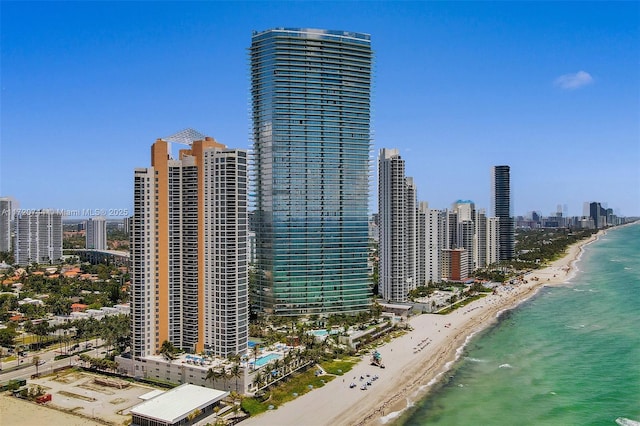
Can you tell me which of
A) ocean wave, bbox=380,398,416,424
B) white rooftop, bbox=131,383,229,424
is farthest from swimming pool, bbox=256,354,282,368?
ocean wave, bbox=380,398,416,424

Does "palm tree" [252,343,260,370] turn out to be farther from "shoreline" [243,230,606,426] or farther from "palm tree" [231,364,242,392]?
"shoreline" [243,230,606,426]

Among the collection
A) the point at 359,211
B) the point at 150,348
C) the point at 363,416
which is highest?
the point at 359,211

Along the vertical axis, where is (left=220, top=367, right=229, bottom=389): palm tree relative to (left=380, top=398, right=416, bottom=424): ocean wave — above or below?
above

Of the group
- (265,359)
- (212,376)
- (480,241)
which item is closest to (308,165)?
(265,359)

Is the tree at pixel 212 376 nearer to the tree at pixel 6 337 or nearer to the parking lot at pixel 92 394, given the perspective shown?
the parking lot at pixel 92 394

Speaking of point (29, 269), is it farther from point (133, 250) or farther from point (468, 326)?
point (468, 326)

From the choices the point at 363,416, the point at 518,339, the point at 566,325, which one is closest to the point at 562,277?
the point at 566,325

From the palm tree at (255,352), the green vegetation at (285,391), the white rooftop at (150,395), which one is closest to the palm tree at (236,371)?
the green vegetation at (285,391)
